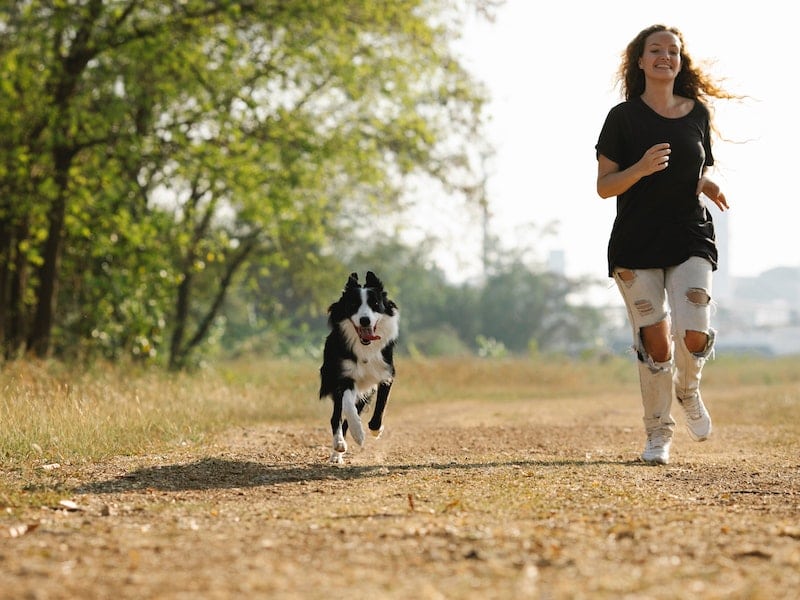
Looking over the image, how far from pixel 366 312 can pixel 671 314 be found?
224 centimetres

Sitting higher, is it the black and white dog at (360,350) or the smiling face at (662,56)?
the smiling face at (662,56)

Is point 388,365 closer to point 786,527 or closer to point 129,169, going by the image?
point 786,527

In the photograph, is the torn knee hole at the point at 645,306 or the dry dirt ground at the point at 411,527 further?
the torn knee hole at the point at 645,306

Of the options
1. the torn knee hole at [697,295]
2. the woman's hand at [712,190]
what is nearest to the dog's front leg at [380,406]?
the torn knee hole at [697,295]

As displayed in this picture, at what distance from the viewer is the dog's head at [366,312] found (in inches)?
320

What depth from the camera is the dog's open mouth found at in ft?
26.5

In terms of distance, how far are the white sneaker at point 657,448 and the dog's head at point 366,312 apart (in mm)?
2114

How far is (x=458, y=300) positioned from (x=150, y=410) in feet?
144

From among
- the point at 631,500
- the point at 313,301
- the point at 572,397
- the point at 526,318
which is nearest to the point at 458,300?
the point at 526,318

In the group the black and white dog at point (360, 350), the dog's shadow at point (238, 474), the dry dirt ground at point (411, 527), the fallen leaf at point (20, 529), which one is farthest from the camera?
the black and white dog at point (360, 350)

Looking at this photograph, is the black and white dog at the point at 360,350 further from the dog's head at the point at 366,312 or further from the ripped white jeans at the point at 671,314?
the ripped white jeans at the point at 671,314

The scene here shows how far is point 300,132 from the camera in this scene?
18.4 metres

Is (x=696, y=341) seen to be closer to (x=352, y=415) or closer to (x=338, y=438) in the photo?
(x=352, y=415)

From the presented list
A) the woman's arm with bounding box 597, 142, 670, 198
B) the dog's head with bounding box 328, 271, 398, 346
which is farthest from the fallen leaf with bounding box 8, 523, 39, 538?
the woman's arm with bounding box 597, 142, 670, 198
